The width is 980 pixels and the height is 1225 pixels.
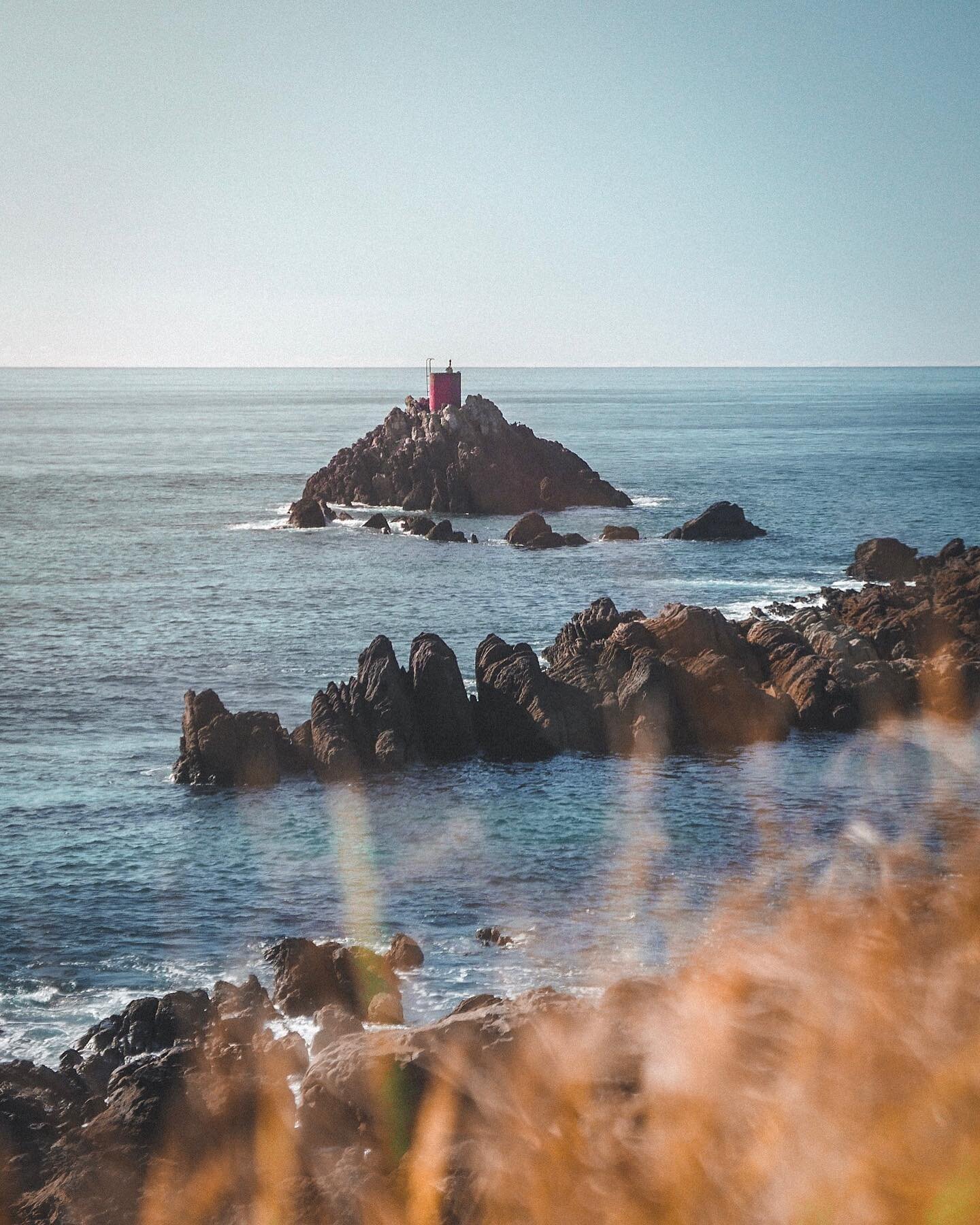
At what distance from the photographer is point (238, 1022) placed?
76.6 ft

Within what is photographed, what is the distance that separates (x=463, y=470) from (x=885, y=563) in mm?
40545

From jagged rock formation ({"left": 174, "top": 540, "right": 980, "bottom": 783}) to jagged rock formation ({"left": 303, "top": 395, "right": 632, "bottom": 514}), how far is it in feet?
177

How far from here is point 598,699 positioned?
1697 inches

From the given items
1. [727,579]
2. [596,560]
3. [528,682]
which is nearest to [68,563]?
[596,560]

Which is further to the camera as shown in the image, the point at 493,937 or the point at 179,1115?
the point at 493,937

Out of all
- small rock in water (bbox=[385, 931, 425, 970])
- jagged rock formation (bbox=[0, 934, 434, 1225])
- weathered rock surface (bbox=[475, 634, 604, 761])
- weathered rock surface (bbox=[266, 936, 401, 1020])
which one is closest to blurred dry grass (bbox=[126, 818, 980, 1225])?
jagged rock formation (bbox=[0, 934, 434, 1225])

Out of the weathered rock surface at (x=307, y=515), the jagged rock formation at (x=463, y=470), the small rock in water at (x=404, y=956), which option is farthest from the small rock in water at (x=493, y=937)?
the jagged rock formation at (x=463, y=470)

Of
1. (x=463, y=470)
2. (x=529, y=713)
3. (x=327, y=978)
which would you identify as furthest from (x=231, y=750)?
(x=463, y=470)

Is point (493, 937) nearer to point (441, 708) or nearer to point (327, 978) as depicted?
point (327, 978)

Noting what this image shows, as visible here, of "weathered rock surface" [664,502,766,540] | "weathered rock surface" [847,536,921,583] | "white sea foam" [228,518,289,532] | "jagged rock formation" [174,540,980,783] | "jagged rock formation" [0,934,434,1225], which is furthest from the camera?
"white sea foam" [228,518,289,532]

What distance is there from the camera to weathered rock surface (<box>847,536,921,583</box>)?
226 feet

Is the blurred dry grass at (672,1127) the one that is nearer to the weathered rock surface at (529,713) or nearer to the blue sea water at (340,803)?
the blue sea water at (340,803)

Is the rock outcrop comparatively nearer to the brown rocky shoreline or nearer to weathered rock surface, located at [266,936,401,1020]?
weathered rock surface, located at [266,936,401,1020]

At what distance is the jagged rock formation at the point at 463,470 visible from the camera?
333ft
